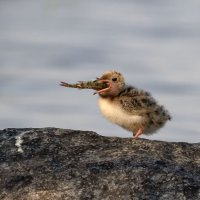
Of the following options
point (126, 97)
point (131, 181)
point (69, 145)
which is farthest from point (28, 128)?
point (131, 181)

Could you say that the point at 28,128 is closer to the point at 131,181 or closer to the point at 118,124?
the point at 118,124

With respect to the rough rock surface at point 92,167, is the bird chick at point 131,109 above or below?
above

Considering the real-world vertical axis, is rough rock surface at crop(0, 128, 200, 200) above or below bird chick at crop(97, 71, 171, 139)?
below

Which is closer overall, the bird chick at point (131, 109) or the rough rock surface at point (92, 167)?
the rough rock surface at point (92, 167)

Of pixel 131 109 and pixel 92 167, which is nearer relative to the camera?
pixel 92 167

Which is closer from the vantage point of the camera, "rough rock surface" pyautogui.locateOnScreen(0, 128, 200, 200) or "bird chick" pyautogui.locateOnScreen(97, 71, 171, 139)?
"rough rock surface" pyautogui.locateOnScreen(0, 128, 200, 200)
